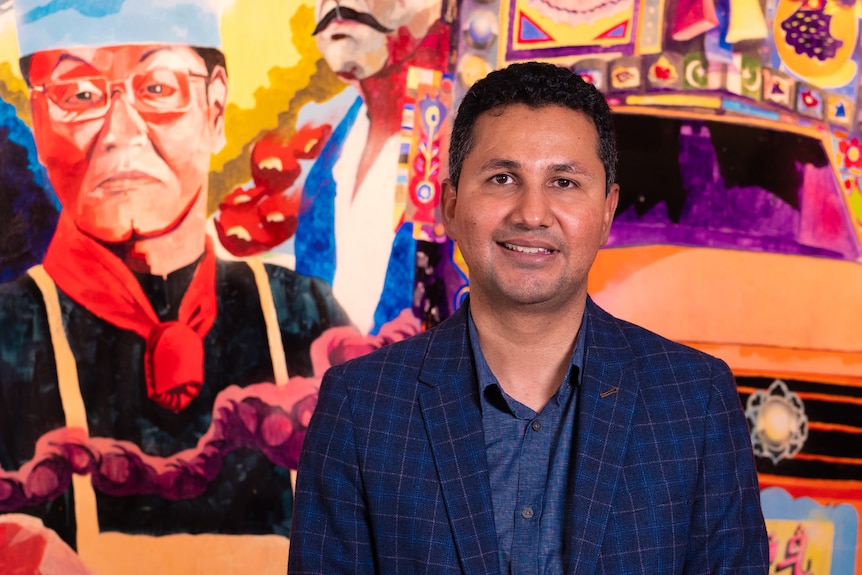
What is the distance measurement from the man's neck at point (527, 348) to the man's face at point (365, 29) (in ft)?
3.38

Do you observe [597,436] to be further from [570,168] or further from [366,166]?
[366,166]

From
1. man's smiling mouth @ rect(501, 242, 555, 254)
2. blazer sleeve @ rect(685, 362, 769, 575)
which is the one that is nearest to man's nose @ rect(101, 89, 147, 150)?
man's smiling mouth @ rect(501, 242, 555, 254)

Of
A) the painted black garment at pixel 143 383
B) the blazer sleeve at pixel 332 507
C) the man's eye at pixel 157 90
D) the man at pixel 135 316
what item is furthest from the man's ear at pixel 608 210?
the man's eye at pixel 157 90

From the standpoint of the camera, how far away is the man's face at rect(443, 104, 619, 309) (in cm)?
153

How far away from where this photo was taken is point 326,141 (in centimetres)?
239

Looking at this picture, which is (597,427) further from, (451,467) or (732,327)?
(732,327)

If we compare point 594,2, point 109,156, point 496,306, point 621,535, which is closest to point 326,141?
point 109,156

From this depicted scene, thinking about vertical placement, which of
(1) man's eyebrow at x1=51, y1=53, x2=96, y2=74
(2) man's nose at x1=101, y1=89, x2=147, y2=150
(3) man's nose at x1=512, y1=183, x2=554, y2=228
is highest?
(1) man's eyebrow at x1=51, y1=53, x2=96, y2=74

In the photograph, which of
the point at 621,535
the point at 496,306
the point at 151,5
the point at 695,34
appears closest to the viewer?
the point at 621,535

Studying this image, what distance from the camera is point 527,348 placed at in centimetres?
161

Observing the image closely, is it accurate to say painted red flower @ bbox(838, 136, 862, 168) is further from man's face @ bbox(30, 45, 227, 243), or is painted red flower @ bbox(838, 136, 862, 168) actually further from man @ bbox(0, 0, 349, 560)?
man's face @ bbox(30, 45, 227, 243)

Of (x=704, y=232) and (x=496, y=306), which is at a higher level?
(x=704, y=232)

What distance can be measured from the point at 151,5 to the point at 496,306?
4.42ft

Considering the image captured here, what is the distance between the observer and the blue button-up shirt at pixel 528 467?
4.76 ft
